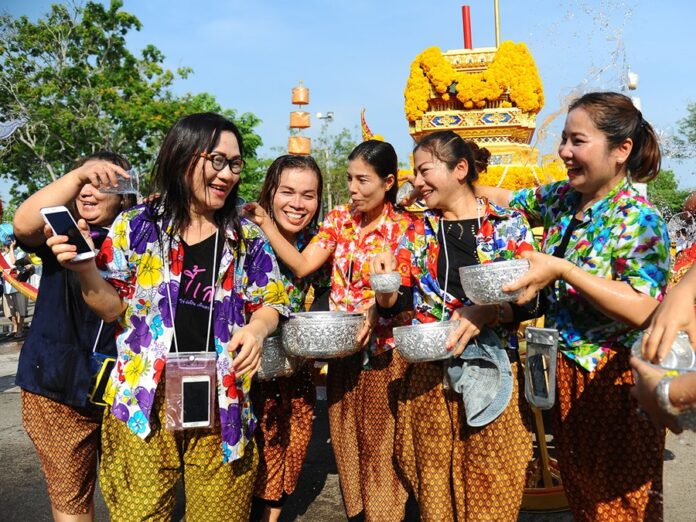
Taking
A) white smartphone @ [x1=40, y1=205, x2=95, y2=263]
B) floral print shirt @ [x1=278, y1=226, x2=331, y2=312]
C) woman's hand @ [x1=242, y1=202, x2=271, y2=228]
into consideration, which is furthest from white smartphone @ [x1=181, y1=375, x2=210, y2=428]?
floral print shirt @ [x1=278, y1=226, x2=331, y2=312]

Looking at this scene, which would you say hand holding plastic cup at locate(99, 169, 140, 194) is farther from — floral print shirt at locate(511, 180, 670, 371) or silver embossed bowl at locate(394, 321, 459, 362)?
floral print shirt at locate(511, 180, 670, 371)

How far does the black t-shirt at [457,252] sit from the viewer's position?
237cm

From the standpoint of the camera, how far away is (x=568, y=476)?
212 centimetres

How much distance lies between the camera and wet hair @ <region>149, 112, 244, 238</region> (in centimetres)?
198

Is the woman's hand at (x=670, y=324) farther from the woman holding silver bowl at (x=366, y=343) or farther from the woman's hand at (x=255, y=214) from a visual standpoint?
the woman's hand at (x=255, y=214)

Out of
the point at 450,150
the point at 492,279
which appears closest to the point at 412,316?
the point at 450,150

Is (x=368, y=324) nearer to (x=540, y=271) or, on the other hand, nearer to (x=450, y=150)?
(x=450, y=150)

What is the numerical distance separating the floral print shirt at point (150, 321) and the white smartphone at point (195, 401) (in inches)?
5.8

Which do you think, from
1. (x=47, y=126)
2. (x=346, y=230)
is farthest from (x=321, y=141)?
(x=346, y=230)

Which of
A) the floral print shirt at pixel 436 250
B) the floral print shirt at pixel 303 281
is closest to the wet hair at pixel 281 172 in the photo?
the floral print shirt at pixel 303 281

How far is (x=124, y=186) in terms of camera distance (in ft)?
6.70

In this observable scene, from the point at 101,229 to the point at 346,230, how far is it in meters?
1.12

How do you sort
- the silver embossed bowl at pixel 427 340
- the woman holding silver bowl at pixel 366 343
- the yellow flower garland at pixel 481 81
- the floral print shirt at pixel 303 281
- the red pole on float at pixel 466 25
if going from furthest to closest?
the red pole on float at pixel 466 25, the yellow flower garland at pixel 481 81, the floral print shirt at pixel 303 281, the woman holding silver bowl at pixel 366 343, the silver embossed bowl at pixel 427 340

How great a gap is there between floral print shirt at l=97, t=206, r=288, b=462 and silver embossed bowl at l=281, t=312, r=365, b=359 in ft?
1.16
